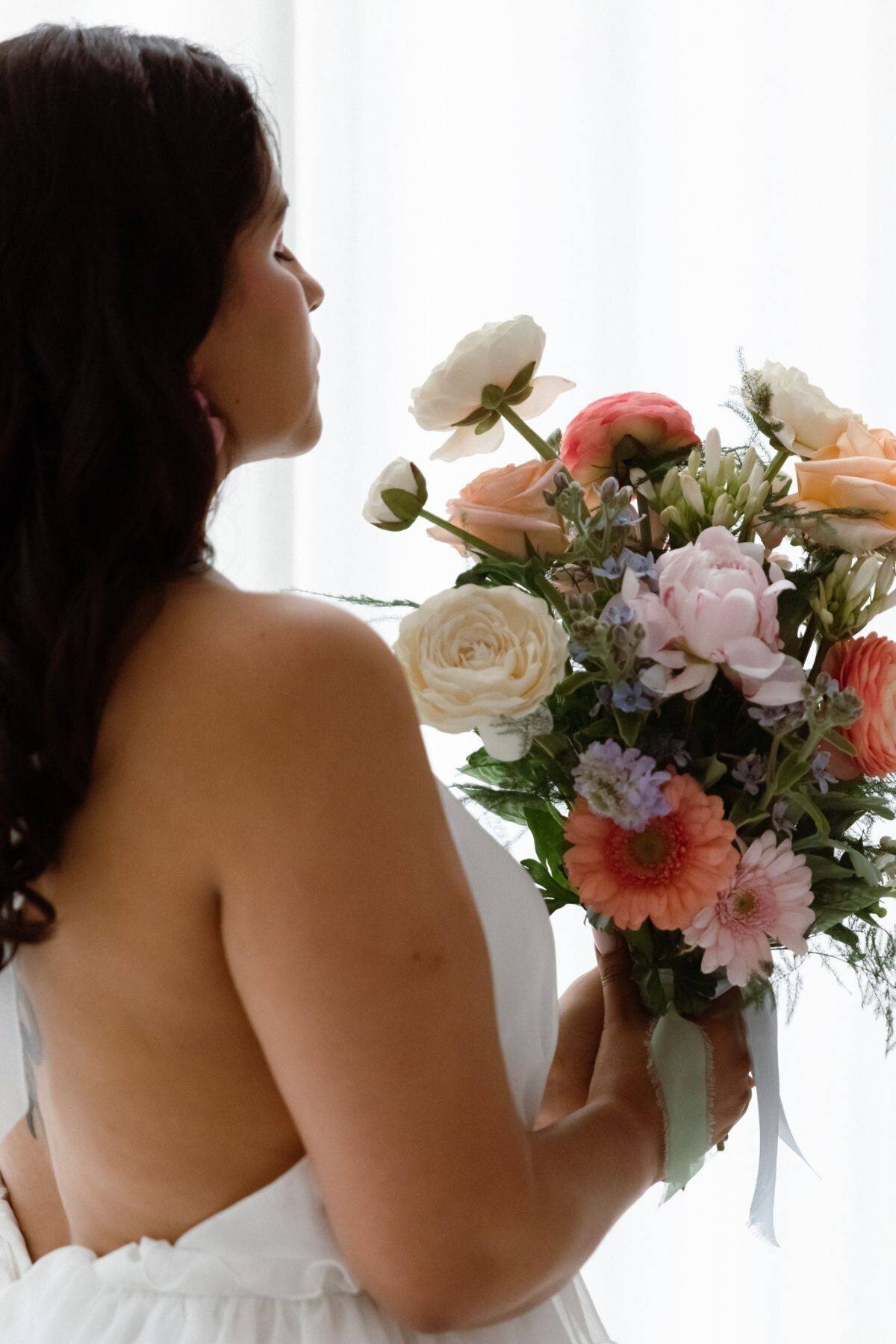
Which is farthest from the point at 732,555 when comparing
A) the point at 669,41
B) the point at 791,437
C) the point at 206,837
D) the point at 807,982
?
the point at 669,41

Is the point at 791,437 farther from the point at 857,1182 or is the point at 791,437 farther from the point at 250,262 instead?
the point at 857,1182

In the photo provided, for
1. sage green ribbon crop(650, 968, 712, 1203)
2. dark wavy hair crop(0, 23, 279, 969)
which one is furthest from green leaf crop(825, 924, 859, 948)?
dark wavy hair crop(0, 23, 279, 969)

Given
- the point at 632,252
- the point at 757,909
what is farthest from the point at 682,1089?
the point at 632,252

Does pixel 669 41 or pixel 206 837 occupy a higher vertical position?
pixel 669 41

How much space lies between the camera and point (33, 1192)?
3.19 feet

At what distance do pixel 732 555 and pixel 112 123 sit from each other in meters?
0.41

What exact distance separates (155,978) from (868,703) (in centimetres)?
45

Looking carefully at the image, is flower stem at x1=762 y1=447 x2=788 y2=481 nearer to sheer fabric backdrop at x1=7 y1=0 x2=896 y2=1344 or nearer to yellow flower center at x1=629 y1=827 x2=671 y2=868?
yellow flower center at x1=629 y1=827 x2=671 y2=868

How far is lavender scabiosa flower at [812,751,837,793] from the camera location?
81 cm

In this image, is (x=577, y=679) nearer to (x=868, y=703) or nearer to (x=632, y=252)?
(x=868, y=703)

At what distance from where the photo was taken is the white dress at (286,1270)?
692 millimetres

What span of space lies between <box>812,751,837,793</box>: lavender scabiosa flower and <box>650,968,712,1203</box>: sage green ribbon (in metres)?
0.17

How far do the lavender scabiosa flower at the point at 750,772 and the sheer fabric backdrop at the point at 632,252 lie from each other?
83 cm

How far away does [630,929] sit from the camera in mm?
875
